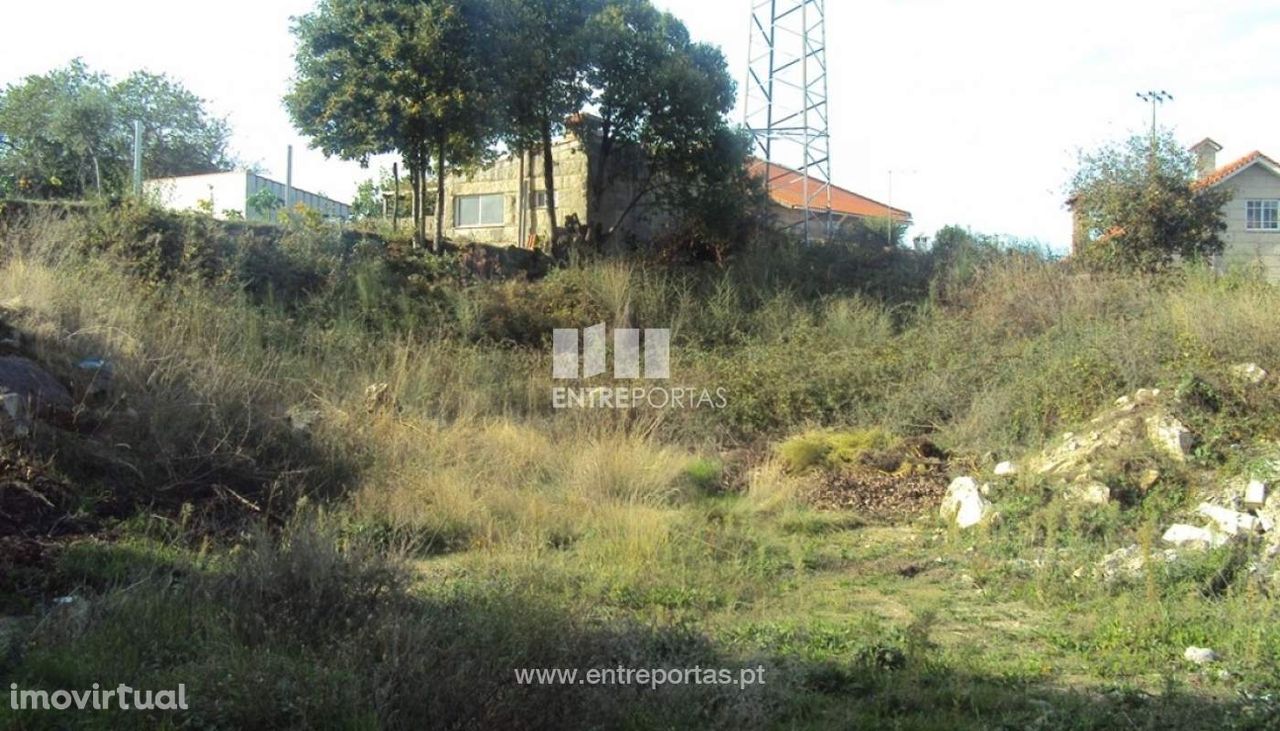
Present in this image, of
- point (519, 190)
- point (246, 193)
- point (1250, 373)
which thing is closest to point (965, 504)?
point (1250, 373)

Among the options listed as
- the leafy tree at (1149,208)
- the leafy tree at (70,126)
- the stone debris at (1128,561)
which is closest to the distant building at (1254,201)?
the leafy tree at (1149,208)

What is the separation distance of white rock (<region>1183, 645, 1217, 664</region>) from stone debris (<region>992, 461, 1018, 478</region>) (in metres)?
4.30

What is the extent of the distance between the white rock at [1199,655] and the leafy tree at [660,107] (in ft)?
47.2

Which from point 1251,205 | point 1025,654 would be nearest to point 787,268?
point 1025,654

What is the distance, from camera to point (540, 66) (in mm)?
17062

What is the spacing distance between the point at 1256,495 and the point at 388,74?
43.9 feet

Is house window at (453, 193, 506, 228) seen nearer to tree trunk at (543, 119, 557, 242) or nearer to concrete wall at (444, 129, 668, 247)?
concrete wall at (444, 129, 668, 247)

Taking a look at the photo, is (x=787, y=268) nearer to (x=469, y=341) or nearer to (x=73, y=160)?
(x=469, y=341)

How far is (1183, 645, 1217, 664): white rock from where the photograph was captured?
4.93m

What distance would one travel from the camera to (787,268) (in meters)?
17.7

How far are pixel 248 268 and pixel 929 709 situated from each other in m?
12.5

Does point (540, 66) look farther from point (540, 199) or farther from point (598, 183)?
point (540, 199)

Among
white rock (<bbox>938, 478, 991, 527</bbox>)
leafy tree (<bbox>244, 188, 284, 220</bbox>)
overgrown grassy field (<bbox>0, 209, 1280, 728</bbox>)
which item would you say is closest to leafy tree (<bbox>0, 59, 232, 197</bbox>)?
leafy tree (<bbox>244, 188, 284, 220</bbox>)

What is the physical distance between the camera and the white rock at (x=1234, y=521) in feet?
23.5
